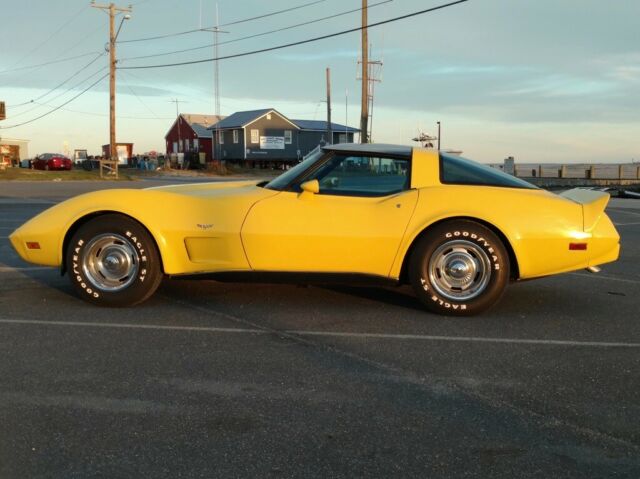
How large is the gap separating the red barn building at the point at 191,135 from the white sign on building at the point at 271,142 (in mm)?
7754

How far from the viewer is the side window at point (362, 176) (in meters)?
5.03

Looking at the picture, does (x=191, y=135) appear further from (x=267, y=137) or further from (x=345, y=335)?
(x=345, y=335)

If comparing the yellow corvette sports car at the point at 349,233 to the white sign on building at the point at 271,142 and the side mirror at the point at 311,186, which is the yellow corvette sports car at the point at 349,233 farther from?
the white sign on building at the point at 271,142

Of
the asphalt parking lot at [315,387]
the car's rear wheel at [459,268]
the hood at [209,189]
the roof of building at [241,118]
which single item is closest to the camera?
the asphalt parking lot at [315,387]

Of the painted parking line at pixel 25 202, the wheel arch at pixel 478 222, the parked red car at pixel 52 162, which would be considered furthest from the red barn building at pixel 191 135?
the wheel arch at pixel 478 222

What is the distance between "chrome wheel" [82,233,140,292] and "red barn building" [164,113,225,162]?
61.2 meters

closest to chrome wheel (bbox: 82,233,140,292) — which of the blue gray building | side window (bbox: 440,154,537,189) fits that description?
side window (bbox: 440,154,537,189)

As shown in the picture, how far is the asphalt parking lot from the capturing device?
264 centimetres

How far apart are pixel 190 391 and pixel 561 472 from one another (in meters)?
1.88

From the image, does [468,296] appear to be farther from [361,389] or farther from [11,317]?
[11,317]

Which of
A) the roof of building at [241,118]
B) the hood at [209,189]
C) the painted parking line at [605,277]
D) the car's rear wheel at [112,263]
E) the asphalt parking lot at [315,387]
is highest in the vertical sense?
the roof of building at [241,118]

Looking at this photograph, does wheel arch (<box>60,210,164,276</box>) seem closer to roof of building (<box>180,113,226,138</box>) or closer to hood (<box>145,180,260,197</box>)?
hood (<box>145,180,260,197</box>)

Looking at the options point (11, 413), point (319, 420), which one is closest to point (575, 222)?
point (319, 420)

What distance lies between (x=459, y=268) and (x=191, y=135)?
67.5m
